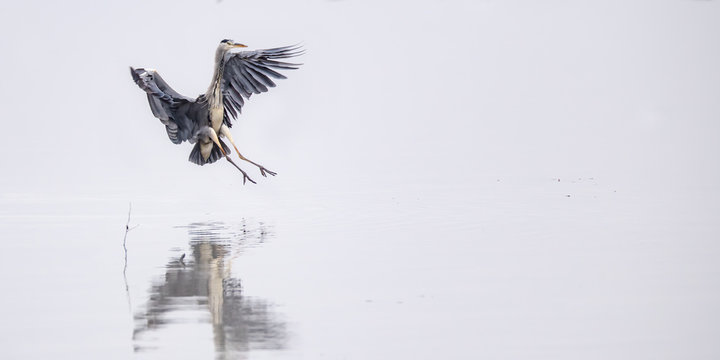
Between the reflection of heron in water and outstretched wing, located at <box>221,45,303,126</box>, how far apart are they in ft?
11.8

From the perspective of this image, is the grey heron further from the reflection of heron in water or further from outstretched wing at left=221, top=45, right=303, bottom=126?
the reflection of heron in water

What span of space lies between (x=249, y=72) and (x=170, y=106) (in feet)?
3.42

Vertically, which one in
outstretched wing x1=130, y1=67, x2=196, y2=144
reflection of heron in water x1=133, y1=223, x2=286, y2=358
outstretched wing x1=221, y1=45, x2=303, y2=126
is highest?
outstretched wing x1=221, y1=45, x2=303, y2=126

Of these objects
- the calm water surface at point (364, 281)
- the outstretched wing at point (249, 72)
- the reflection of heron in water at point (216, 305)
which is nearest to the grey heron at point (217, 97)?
the outstretched wing at point (249, 72)

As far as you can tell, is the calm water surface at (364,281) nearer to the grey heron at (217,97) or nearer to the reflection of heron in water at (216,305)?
the reflection of heron in water at (216,305)

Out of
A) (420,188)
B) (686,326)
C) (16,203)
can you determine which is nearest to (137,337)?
(686,326)

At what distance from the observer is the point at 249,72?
49.0 feet

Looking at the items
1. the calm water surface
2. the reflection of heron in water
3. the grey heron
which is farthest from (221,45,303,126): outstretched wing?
the reflection of heron in water

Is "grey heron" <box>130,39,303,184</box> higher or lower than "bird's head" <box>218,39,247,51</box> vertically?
lower

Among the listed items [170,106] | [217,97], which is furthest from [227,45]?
[170,106]

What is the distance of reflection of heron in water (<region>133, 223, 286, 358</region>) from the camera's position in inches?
307

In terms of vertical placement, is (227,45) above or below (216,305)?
above

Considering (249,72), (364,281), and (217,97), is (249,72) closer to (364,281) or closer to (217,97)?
(217,97)

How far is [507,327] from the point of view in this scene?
26.7ft
